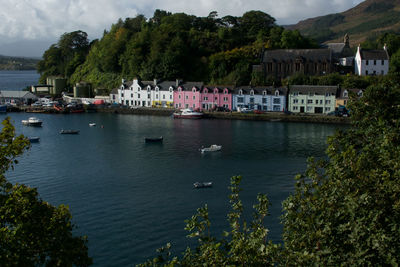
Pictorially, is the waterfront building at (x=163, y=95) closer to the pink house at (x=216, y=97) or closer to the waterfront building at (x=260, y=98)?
the pink house at (x=216, y=97)

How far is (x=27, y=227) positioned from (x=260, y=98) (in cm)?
5194

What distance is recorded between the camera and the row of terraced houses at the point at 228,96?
5491 centimetres

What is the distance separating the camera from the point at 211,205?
22.0 m

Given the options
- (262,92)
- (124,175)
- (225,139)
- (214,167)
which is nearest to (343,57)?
(262,92)

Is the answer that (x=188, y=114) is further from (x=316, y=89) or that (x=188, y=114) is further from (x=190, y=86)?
(x=316, y=89)

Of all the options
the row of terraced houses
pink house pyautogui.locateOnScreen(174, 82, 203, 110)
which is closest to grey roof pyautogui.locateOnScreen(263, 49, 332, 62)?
the row of terraced houses

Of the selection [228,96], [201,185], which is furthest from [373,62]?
[201,185]

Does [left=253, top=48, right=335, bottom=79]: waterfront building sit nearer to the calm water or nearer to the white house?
the white house

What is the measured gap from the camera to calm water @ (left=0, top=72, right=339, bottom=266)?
18750 mm

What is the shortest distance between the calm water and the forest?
2108cm

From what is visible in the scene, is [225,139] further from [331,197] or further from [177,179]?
[331,197]

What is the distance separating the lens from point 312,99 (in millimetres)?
55406

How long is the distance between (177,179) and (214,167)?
163 inches

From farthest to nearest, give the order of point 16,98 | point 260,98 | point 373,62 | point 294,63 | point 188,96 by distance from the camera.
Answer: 1. point 16,98
2. point 294,63
3. point 188,96
4. point 373,62
5. point 260,98
